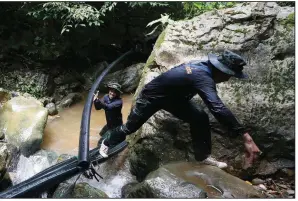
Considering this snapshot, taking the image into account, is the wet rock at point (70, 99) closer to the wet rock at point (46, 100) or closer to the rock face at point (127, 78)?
the wet rock at point (46, 100)

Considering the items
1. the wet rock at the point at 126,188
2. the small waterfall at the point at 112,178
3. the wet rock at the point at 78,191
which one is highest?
the wet rock at the point at 78,191

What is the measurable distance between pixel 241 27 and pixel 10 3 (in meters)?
7.06

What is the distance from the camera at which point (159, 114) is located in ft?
16.6

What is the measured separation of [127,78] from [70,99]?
1.86m

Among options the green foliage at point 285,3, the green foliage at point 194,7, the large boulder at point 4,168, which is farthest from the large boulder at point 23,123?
the green foliage at point 285,3

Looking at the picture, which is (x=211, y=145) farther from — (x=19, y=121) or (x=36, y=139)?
(x=19, y=121)

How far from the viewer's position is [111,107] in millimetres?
5832

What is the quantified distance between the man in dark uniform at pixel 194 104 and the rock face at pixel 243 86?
0.21m

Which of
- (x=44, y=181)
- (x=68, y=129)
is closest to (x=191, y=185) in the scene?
(x=44, y=181)

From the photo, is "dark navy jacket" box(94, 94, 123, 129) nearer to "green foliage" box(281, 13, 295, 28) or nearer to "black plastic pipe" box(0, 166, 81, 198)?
"black plastic pipe" box(0, 166, 81, 198)

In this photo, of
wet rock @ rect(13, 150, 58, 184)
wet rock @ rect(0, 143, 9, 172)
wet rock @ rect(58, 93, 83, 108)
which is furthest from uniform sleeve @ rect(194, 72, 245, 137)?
wet rock @ rect(58, 93, 83, 108)

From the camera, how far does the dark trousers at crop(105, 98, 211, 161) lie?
4.49m

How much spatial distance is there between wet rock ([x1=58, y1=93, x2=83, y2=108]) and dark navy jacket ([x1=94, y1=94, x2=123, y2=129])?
342cm

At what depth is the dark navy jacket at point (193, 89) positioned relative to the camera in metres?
3.73
